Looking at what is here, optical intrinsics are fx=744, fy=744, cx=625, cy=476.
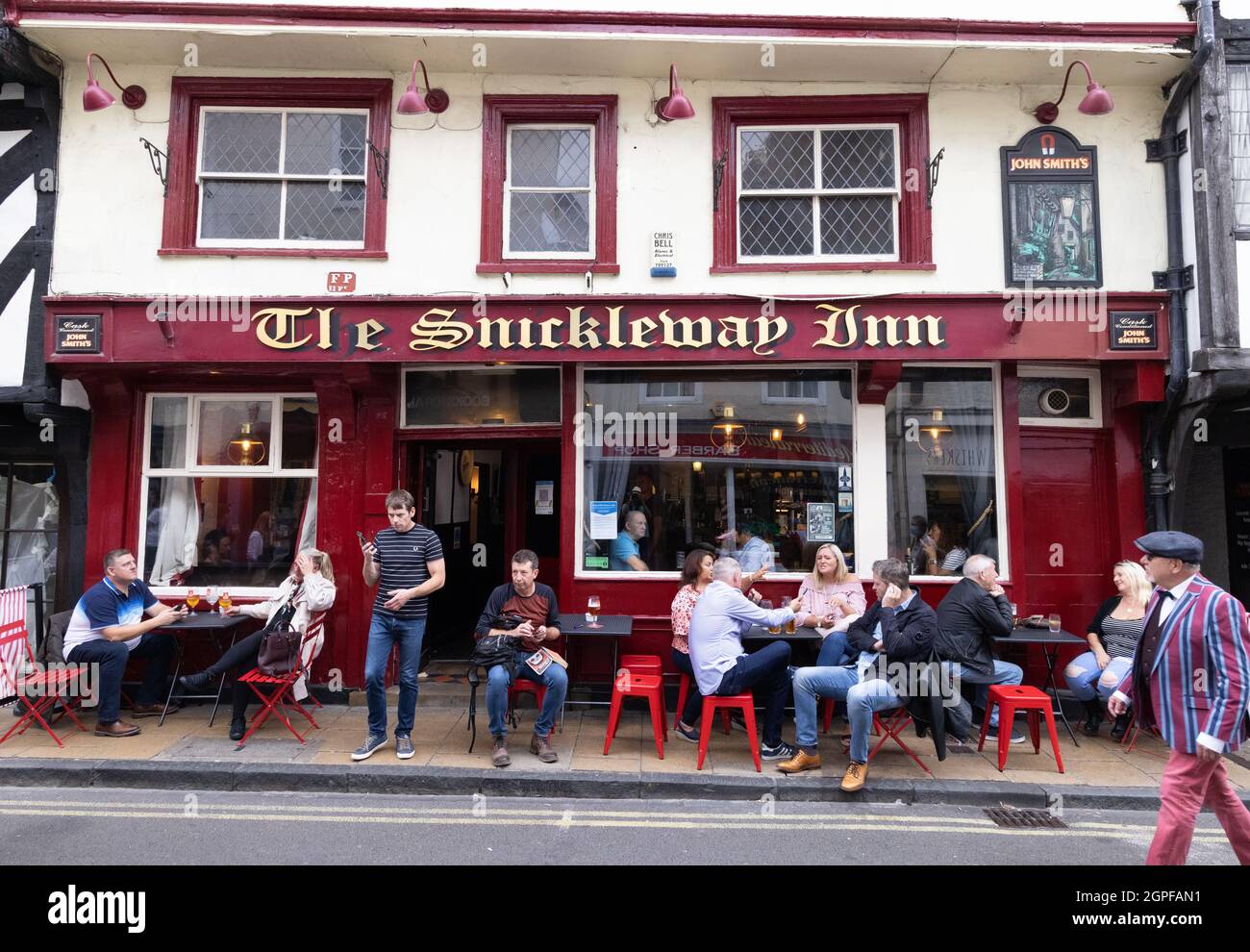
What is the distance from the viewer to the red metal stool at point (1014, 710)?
5820mm

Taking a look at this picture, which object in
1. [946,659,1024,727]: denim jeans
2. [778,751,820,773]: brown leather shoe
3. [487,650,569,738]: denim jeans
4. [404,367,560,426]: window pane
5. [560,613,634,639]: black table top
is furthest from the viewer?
[404,367,560,426]: window pane

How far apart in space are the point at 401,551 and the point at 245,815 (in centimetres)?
212

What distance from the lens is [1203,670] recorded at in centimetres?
372

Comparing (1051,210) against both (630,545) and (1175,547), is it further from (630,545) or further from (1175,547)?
(630,545)

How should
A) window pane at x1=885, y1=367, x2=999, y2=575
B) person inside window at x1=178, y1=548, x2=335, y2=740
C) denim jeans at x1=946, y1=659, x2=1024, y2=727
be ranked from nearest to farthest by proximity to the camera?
1. denim jeans at x1=946, y1=659, x2=1024, y2=727
2. person inside window at x1=178, y1=548, x2=335, y2=740
3. window pane at x1=885, y1=367, x2=999, y2=575

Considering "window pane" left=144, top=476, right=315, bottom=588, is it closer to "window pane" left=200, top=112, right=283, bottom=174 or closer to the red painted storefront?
the red painted storefront

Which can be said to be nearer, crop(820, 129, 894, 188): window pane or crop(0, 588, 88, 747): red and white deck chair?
crop(0, 588, 88, 747): red and white deck chair

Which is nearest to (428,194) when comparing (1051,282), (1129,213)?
(1051,282)

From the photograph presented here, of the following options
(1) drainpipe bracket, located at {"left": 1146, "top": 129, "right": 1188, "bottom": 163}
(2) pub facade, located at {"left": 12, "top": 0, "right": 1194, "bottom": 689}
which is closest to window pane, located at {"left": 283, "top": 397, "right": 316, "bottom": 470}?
(2) pub facade, located at {"left": 12, "top": 0, "right": 1194, "bottom": 689}

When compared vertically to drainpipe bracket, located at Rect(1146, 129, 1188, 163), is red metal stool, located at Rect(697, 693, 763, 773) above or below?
below

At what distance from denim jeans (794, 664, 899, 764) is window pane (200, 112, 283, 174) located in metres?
7.28

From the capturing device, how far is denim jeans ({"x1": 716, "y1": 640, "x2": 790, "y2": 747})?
5812mm

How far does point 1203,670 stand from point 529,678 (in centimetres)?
442

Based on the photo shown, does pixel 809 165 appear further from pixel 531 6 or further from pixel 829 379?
pixel 531 6
